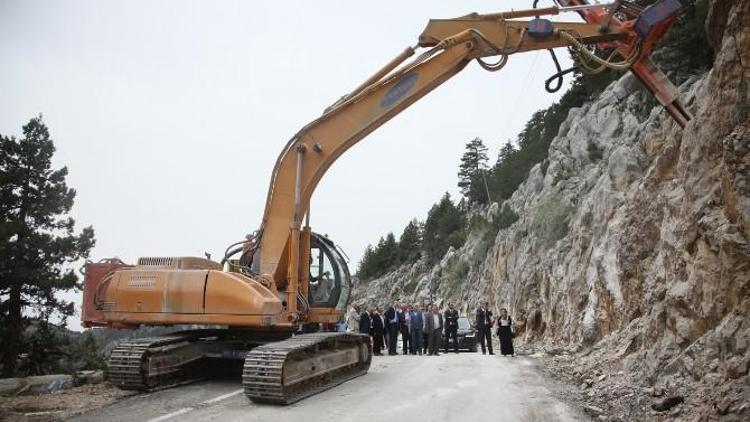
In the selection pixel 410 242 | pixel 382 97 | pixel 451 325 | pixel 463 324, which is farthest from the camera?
pixel 410 242

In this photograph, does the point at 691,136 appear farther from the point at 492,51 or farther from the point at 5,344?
the point at 5,344

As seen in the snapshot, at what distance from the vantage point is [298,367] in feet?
27.3

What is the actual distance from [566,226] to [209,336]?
61.8ft

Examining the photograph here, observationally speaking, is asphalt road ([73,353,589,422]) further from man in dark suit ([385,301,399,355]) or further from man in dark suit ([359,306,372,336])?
man in dark suit ([385,301,399,355])

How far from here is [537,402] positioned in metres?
8.05

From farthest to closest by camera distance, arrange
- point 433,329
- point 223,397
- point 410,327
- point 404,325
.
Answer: point 404,325 < point 410,327 < point 433,329 < point 223,397

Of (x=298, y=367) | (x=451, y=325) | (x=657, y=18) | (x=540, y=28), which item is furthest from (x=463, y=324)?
(x=657, y=18)

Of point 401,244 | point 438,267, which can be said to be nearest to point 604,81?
point 438,267

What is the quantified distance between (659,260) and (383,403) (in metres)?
5.37

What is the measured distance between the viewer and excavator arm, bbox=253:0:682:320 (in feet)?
32.0

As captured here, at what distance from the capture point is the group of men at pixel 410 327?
17984 mm

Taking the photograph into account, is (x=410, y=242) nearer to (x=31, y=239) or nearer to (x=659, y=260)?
(x=31, y=239)

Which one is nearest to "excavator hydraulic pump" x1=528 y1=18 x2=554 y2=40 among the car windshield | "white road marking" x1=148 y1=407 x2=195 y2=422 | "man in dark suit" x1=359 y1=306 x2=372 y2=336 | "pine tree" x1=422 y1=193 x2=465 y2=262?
"white road marking" x1=148 y1=407 x2=195 y2=422

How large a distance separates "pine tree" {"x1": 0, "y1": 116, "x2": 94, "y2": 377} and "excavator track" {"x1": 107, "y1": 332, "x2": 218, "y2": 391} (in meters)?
15.1
